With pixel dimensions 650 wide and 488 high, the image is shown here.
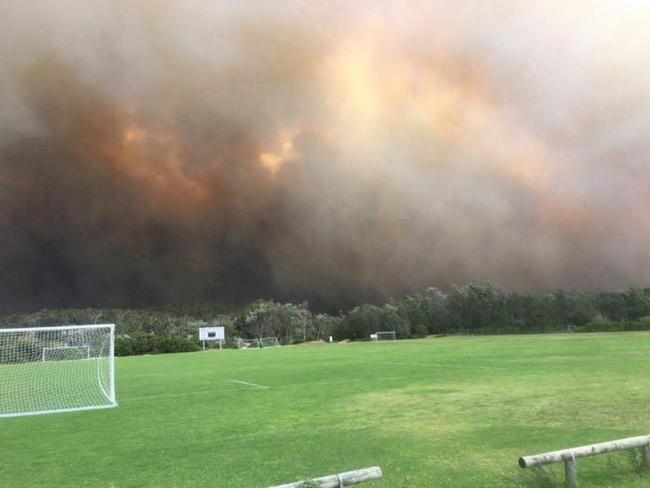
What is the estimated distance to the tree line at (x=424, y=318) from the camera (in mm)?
98250

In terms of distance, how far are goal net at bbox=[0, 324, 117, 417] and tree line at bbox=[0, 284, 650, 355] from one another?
36560 millimetres

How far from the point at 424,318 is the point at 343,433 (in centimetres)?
10507

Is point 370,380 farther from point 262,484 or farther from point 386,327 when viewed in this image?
point 386,327

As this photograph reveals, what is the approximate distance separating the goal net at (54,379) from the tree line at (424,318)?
3656 centimetres

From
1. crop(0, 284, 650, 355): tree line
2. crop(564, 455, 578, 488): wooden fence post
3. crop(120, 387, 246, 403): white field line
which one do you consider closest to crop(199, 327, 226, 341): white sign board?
crop(0, 284, 650, 355): tree line

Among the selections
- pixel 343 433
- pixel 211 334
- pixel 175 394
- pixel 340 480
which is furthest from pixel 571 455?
pixel 211 334

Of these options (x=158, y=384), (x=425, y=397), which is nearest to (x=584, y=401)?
(x=425, y=397)

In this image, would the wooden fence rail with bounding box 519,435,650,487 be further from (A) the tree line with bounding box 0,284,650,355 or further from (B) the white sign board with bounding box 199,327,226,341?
(B) the white sign board with bounding box 199,327,226,341

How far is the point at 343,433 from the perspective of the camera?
10.3 meters

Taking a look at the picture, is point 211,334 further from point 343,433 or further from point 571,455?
point 571,455

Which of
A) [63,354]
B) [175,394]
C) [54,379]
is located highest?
[63,354]

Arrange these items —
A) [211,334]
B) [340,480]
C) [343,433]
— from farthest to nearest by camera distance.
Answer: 1. [211,334]
2. [343,433]
3. [340,480]

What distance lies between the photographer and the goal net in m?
16.6

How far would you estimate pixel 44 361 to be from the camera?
38000mm
